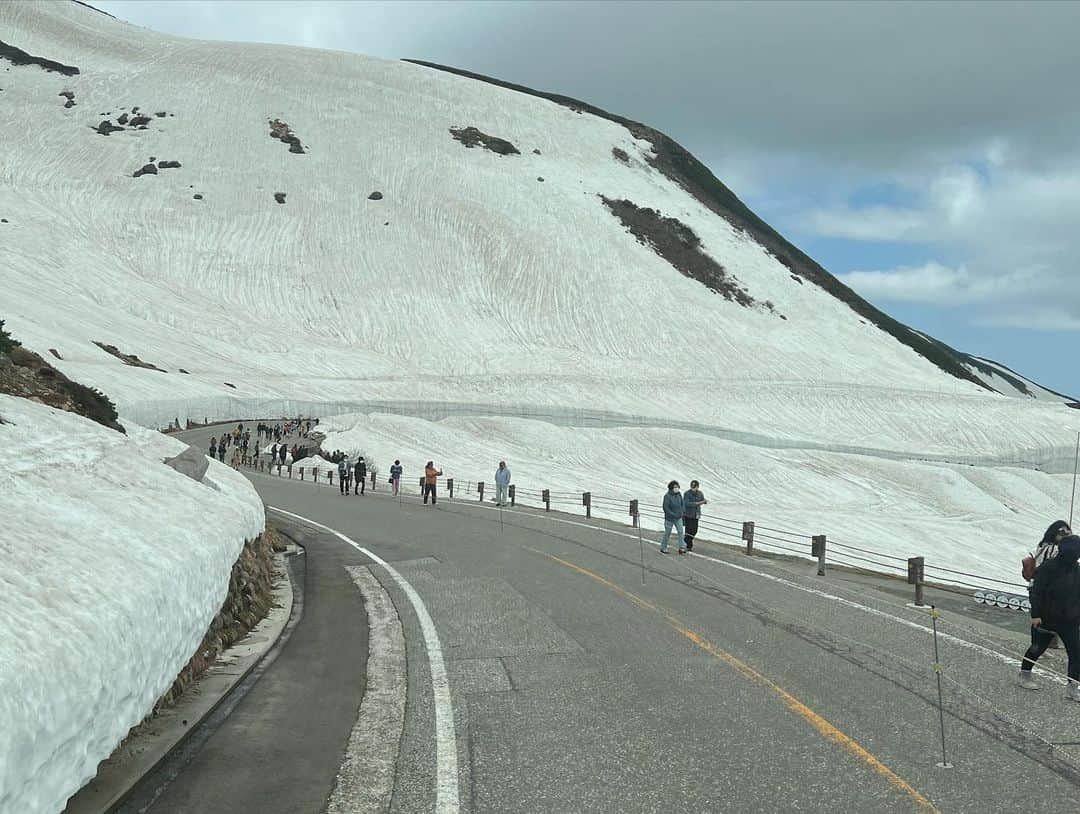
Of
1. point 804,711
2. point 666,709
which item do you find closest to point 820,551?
point 804,711

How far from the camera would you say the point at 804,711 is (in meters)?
7.02

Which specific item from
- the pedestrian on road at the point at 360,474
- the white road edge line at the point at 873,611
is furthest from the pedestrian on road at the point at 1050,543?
the pedestrian on road at the point at 360,474

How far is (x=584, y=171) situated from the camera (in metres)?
135

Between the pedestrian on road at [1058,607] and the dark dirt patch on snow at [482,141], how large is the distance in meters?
131

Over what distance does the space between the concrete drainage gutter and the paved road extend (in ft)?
0.84

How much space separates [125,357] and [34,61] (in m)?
106

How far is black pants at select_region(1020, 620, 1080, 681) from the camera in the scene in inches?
308

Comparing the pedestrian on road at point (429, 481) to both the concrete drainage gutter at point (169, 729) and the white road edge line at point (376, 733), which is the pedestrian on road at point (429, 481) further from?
the concrete drainage gutter at point (169, 729)

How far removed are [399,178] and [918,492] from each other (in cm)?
8950

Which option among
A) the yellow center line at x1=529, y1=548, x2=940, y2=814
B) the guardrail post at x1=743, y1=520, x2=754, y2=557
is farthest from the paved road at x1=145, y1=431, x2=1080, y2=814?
the guardrail post at x1=743, y1=520, x2=754, y2=557

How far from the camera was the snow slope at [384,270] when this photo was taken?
2977 inches

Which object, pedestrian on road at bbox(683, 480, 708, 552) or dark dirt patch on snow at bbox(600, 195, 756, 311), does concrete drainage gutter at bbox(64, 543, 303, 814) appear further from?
dark dirt patch on snow at bbox(600, 195, 756, 311)

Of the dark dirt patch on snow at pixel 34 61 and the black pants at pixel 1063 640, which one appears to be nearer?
the black pants at pixel 1063 640

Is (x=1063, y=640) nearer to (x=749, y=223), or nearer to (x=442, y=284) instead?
(x=442, y=284)
